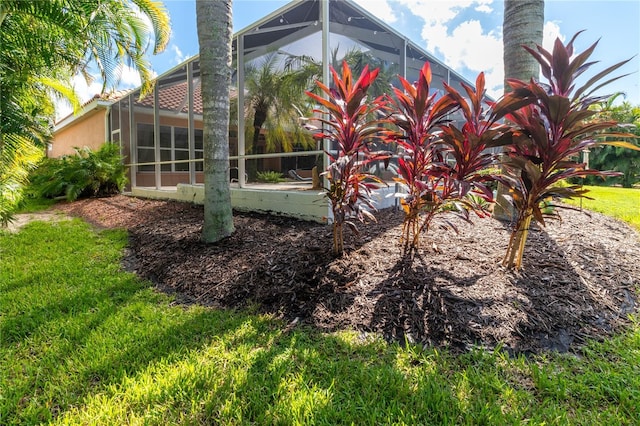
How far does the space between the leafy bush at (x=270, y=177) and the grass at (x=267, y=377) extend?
5643mm

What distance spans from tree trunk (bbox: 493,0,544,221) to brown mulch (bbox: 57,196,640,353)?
38.5 inches

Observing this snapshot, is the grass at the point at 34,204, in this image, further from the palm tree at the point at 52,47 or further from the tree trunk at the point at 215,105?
the tree trunk at the point at 215,105

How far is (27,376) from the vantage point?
2023 millimetres

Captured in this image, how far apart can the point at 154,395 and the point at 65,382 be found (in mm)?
650

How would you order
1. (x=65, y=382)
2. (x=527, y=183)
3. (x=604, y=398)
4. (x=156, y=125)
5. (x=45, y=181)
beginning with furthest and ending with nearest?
(x=45, y=181) → (x=156, y=125) → (x=527, y=183) → (x=65, y=382) → (x=604, y=398)

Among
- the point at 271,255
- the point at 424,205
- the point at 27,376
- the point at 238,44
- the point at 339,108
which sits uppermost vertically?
the point at 238,44

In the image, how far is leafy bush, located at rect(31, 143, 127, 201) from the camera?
10.7m

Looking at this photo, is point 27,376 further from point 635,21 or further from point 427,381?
point 635,21

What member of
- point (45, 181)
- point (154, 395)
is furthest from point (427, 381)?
point (45, 181)

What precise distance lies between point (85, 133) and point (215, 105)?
54.0ft

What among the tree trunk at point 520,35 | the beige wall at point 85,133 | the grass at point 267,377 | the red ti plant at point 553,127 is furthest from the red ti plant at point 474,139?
the beige wall at point 85,133

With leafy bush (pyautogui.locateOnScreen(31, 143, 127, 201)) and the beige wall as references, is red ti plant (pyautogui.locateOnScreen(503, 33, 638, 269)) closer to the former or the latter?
leafy bush (pyautogui.locateOnScreen(31, 143, 127, 201))

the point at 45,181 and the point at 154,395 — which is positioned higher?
the point at 45,181

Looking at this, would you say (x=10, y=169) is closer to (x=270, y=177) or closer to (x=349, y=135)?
(x=270, y=177)
